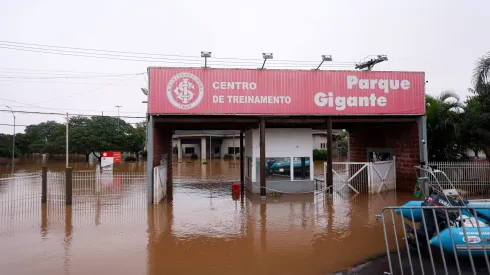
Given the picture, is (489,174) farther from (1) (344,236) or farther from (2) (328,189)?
(1) (344,236)

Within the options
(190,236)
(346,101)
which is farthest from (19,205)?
(346,101)

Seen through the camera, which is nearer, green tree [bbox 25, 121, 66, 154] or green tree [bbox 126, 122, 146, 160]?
green tree [bbox 25, 121, 66, 154]

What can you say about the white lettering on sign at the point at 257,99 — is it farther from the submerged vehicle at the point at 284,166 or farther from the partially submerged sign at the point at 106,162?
the partially submerged sign at the point at 106,162

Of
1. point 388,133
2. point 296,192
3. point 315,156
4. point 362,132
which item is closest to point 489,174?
point 388,133

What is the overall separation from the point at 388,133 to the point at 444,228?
12.1 meters

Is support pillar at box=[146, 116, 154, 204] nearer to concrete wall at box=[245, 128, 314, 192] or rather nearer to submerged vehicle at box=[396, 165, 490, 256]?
concrete wall at box=[245, 128, 314, 192]

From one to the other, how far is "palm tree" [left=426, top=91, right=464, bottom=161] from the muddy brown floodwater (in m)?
4.60

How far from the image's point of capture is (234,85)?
1463cm

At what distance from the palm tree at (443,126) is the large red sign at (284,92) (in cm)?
177

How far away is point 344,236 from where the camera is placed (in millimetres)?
8672

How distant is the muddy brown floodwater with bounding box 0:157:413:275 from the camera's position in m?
6.70

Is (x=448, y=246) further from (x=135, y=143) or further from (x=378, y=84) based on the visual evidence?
(x=135, y=143)

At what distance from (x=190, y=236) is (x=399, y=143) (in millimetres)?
12933

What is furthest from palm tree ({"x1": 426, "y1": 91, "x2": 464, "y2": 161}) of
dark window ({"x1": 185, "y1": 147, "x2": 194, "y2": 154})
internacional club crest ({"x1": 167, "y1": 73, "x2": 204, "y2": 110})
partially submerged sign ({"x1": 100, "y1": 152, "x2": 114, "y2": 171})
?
dark window ({"x1": 185, "y1": 147, "x2": 194, "y2": 154})
